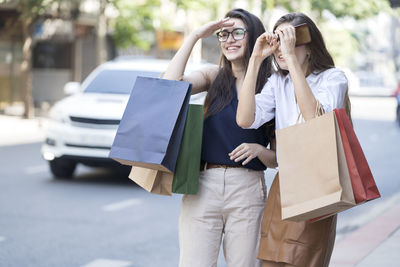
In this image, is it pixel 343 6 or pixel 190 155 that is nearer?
pixel 190 155

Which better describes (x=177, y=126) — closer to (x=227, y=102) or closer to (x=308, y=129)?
(x=227, y=102)

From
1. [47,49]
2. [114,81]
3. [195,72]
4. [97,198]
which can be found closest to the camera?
[195,72]

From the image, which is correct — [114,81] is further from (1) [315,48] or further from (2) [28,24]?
(2) [28,24]

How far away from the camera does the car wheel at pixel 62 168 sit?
10.5 m

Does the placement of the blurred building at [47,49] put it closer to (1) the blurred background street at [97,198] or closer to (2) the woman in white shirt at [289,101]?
(1) the blurred background street at [97,198]

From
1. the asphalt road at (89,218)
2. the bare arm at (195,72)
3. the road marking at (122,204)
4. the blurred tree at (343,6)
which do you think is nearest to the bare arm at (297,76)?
the bare arm at (195,72)

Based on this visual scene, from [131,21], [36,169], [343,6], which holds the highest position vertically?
[343,6]

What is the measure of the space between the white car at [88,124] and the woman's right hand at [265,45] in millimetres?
6946

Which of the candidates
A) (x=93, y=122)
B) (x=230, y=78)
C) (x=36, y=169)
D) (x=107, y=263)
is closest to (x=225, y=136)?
(x=230, y=78)

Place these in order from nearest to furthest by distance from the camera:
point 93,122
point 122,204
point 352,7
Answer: point 122,204, point 93,122, point 352,7

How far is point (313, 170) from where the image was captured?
275cm

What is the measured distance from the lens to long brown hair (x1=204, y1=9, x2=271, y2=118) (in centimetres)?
334

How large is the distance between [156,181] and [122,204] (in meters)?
5.69

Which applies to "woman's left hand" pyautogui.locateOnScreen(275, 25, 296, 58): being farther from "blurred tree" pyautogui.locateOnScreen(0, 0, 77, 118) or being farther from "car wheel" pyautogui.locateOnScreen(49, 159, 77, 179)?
"blurred tree" pyautogui.locateOnScreen(0, 0, 77, 118)
